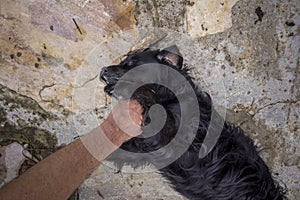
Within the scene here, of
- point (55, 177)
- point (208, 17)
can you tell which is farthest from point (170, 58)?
point (55, 177)

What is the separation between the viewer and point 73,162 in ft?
6.79

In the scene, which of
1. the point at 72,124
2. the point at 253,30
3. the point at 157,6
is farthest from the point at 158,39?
the point at 72,124

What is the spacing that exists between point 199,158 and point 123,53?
917mm

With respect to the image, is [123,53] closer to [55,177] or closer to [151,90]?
[151,90]

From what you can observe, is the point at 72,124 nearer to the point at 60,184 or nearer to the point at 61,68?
the point at 61,68

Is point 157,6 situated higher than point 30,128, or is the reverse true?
point 157,6

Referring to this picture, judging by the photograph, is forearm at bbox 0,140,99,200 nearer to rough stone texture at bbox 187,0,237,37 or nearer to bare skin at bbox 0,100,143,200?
bare skin at bbox 0,100,143,200

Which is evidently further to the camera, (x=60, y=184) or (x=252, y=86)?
(x=252, y=86)

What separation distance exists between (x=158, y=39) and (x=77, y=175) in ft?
3.69

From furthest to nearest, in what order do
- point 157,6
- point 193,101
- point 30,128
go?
point 30,128 < point 157,6 < point 193,101

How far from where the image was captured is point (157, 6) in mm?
2676

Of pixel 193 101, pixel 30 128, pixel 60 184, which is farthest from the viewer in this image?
pixel 30 128

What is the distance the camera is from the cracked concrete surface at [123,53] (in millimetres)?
2656

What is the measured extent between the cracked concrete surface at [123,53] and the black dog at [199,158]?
452mm
